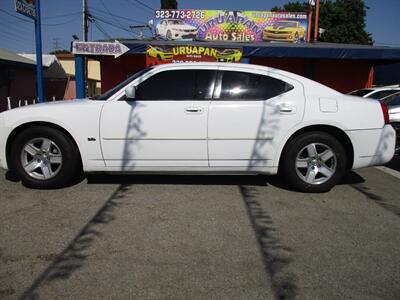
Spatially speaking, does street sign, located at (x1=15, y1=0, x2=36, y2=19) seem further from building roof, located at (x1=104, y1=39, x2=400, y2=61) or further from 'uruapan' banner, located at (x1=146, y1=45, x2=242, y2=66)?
'uruapan' banner, located at (x1=146, y1=45, x2=242, y2=66)

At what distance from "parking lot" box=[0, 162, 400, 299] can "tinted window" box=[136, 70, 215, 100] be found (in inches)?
46.4

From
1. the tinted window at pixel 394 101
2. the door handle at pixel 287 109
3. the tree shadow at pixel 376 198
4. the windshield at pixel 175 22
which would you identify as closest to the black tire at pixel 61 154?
the door handle at pixel 287 109

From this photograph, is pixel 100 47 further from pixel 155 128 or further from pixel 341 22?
pixel 341 22

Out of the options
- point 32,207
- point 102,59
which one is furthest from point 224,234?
point 102,59

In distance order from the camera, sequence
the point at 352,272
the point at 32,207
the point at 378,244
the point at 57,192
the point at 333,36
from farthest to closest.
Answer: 1. the point at 333,36
2. the point at 57,192
3. the point at 32,207
4. the point at 378,244
5. the point at 352,272

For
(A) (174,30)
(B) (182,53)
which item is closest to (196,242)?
(B) (182,53)

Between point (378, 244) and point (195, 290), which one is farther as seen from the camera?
point (378, 244)

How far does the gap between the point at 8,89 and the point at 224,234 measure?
22.9 m

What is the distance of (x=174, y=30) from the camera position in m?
15.2

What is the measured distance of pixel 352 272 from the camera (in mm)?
2969

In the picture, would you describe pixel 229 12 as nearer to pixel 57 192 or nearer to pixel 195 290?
pixel 57 192

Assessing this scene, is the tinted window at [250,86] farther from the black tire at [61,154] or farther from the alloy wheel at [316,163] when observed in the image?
the black tire at [61,154]

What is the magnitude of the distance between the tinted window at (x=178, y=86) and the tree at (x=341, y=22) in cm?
4356

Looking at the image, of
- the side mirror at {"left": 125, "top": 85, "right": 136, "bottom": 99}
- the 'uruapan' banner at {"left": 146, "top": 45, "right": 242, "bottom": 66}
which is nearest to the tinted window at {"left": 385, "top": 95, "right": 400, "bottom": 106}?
the 'uruapan' banner at {"left": 146, "top": 45, "right": 242, "bottom": 66}
